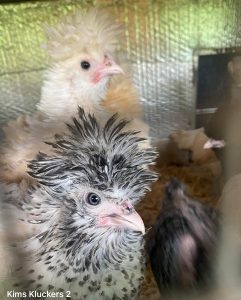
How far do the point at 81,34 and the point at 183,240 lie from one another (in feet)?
1.36

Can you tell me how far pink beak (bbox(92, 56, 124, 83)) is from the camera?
695 millimetres

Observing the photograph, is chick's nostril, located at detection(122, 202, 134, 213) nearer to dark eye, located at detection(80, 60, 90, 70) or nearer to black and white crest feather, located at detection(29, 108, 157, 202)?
black and white crest feather, located at detection(29, 108, 157, 202)

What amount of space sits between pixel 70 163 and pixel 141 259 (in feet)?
0.77

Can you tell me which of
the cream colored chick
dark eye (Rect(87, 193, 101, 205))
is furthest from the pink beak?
dark eye (Rect(87, 193, 101, 205))

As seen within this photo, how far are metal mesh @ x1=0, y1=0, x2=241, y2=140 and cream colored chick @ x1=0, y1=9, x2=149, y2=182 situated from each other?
0.06ft

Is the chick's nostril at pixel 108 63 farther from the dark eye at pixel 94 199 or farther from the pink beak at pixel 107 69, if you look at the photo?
the dark eye at pixel 94 199

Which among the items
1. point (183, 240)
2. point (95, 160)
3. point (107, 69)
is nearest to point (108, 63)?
point (107, 69)

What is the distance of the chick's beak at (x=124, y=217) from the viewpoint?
624 millimetres

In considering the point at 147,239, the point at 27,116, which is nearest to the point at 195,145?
the point at 147,239

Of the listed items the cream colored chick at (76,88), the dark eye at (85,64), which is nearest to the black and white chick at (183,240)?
the cream colored chick at (76,88)

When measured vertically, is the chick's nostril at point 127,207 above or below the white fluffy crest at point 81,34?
below

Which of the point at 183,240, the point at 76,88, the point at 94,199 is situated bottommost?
the point at 183,240

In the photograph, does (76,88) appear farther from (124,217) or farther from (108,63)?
(124,217)

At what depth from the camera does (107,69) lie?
0.70m
